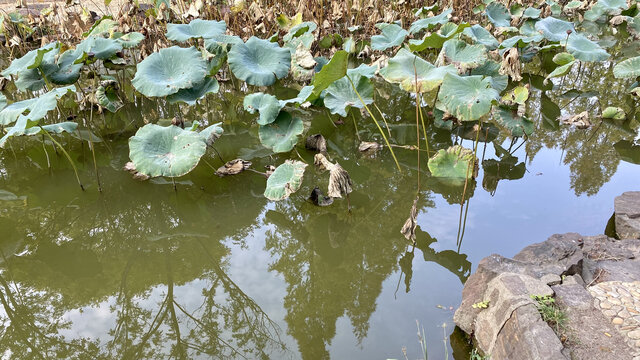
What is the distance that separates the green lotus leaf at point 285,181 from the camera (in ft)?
8.59

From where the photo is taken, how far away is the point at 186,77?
3297mm

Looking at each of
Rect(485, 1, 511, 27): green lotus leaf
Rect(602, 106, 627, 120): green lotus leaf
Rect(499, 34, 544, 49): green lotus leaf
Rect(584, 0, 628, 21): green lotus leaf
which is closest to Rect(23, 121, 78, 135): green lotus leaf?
Rect(499, 34, 544, 49): green lotus leaf

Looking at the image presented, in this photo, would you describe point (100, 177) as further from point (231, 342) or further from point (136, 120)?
point (231, 342)

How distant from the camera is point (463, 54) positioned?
3.54 m

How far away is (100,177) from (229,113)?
1472mm

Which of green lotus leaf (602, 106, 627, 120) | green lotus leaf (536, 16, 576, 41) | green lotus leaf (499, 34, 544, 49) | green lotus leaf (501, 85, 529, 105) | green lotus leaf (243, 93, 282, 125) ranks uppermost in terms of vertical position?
green lotus leaf (536, 16, 576, 41)

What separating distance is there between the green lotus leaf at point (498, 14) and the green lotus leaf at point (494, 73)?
77.6 inches

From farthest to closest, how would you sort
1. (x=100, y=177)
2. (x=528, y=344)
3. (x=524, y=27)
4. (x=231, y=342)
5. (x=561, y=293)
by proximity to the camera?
(x=524, y=27) → (x=100, y=177) → (x=231, y=342) → (x=561, y=293) → (x=528, y=344)

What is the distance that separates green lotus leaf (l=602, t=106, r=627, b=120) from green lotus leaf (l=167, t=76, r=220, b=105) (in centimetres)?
343

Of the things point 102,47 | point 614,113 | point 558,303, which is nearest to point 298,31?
point 102,47

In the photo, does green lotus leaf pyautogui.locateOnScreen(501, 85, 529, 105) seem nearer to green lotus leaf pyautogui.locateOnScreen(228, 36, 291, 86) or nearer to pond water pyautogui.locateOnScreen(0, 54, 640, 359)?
pond water pyautogui.locateOnScreen(0, 54, 640, 359)

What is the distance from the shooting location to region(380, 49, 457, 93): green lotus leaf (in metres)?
2.55

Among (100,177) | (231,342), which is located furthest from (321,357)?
(100,177)

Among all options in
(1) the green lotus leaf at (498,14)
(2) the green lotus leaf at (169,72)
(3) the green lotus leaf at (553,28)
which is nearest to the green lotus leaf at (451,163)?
(2) the green lotus leaf at (169,72)
